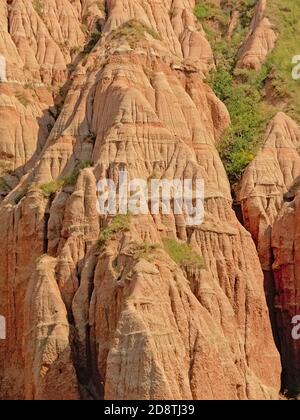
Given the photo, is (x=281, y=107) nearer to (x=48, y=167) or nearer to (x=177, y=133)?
(x=177, y=133)

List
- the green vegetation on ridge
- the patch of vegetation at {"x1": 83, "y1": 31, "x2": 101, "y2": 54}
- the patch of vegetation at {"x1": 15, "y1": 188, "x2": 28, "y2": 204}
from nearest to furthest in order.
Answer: the patch of vegetation at {"x1": 15, "y1": 188, "x2": 28, "y2": 204} → the green vegetation on ridge → the patch of vegetation at {"x1": 83, "y1": 31, "x2": 101, "y2": 54}

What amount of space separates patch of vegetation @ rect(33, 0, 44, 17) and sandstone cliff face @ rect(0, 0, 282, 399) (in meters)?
3.64

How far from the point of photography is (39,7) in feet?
226

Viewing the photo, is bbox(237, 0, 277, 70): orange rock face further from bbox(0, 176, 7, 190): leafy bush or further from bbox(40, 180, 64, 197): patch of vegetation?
bbox(40, 180, 64, 197): patch of vegetation

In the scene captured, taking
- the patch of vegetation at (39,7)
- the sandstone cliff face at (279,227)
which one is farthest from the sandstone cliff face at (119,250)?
the patch of vegetation at (39,7)

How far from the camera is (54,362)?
151 ft

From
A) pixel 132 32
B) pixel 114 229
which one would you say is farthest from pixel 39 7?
pixel 114 229

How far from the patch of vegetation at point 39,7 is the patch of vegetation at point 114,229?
2328 centimetres

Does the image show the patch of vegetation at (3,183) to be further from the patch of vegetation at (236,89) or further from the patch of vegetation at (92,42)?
the patch of vegetation at (236,89)

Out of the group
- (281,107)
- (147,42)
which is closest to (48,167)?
(147,42)

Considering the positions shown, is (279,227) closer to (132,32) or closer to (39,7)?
(132,32)

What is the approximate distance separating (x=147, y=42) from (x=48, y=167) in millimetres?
8621

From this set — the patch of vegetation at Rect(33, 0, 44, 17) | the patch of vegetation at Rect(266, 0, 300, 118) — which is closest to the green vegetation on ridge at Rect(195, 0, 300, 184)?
the patch of vegetation at Rect(266, 0, 300, 118)

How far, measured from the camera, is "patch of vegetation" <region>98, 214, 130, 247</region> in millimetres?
48344
